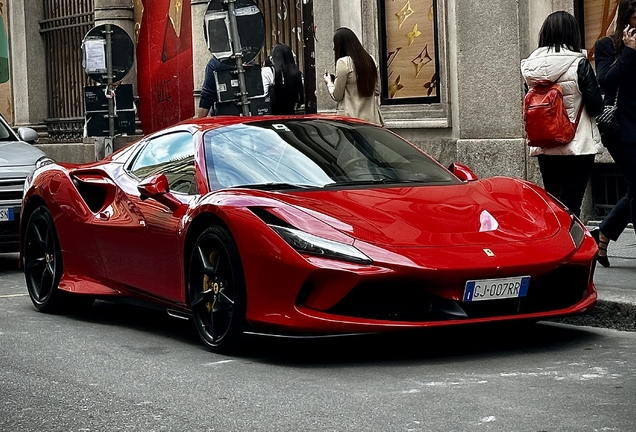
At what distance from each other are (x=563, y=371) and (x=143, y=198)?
2.83 meters

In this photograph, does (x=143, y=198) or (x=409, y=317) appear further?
(x=143, y=198)

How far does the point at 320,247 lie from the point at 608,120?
3.30m

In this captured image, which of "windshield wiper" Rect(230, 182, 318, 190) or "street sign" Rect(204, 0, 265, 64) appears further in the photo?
"street sign" Rect(204, 0, 265, 64)

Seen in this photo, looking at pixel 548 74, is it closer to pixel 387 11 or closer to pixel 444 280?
pixel 444 280

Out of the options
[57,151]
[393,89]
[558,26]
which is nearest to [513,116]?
[393,89]

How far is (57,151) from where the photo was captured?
26781mm

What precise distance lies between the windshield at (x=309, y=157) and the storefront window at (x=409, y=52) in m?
8.70

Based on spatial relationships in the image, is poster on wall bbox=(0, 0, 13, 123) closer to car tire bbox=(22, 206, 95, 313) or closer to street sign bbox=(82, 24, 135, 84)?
street sign bbox=(82, 24, 135, 84)

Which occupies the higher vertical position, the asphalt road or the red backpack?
Answer: the red backpack

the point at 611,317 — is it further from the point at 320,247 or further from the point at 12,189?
the point at 12,189

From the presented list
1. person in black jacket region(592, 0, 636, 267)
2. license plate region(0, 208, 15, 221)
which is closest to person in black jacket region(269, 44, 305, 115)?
license plate region(0, 208, 15, 221)

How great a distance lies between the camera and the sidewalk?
8.34 metres

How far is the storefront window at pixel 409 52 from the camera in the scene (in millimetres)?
16938

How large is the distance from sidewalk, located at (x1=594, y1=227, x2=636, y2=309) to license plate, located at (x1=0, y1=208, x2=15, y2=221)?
5219 millimetres
